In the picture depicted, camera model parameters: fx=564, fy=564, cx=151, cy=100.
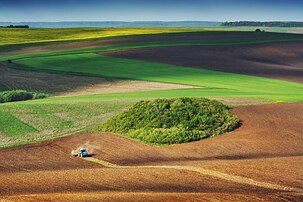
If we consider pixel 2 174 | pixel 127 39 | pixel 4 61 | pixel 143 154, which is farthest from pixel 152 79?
pixel 127 39

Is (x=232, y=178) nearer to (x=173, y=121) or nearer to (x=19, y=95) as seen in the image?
(x=173, y=121)

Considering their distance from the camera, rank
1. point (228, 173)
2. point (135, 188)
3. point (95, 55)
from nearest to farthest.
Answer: point (135, 188), point (228, 173), point (95, 55)

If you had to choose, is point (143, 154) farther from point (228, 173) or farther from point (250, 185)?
point (250, 185)

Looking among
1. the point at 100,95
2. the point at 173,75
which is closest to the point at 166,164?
the point at 100,95

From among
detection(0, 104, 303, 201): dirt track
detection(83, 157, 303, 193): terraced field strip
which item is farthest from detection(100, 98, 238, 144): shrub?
detection(83, 157, 303, 193): terraced field strip

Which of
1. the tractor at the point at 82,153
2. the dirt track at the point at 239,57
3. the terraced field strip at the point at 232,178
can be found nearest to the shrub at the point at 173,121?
the tractor at the point at 82,153
